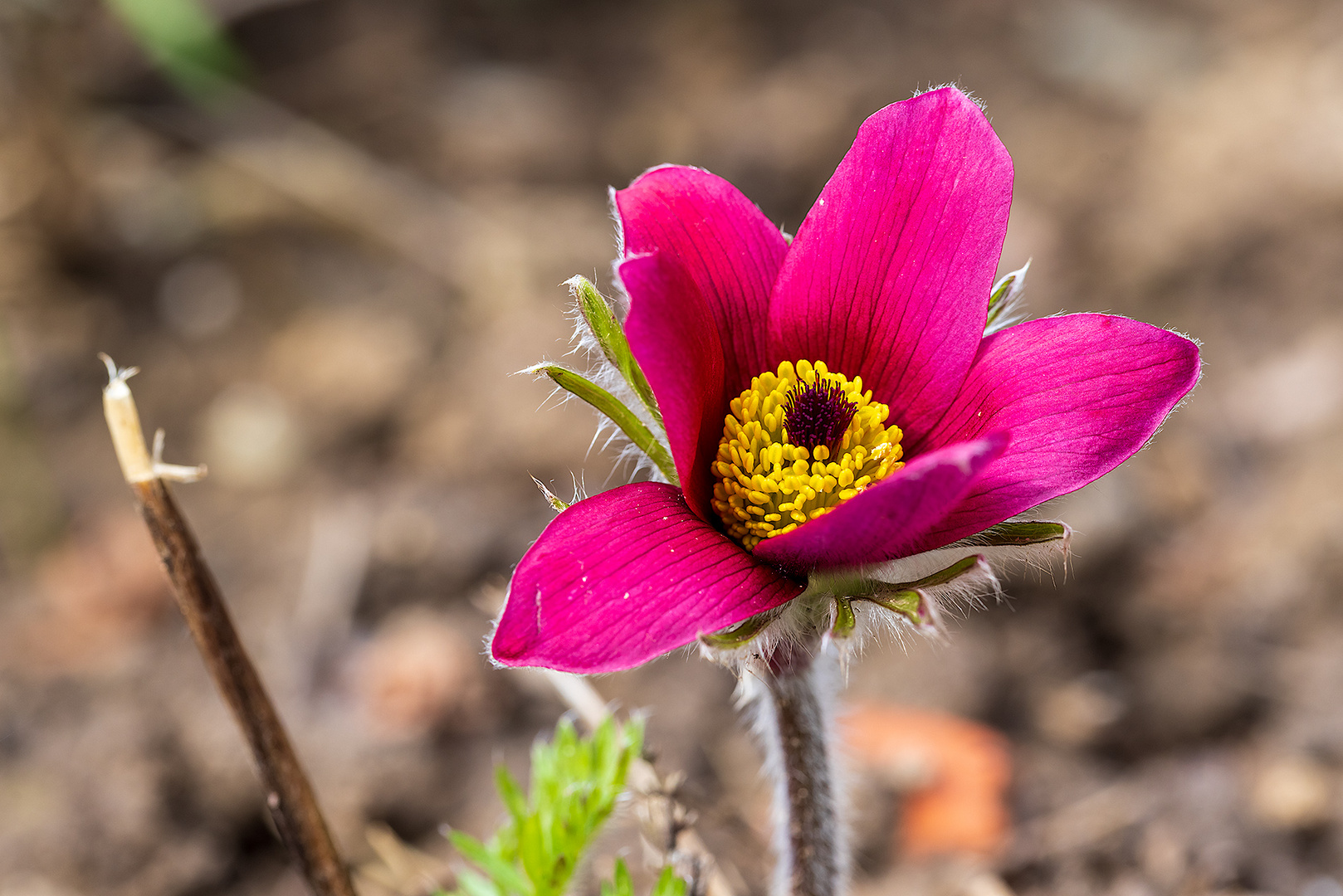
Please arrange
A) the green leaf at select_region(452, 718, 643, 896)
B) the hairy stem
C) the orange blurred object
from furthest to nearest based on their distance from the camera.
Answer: the orange blurred object, the green leaf at select_region(452, 718, 643, 896), the hairy stem

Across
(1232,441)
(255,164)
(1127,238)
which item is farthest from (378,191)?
(1232,441)

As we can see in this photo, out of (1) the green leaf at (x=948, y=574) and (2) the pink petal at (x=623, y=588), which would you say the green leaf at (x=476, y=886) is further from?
(1) the green leaf at (x=948, y=574)

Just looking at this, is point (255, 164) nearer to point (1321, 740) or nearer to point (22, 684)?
point (22, 684)

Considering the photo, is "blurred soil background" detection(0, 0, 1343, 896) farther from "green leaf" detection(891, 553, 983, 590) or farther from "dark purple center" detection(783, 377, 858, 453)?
"green leaf" detection(891, 553, 983, 590)

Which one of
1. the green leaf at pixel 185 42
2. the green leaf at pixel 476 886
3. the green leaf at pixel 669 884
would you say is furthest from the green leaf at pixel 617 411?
the green leaf at pixel 185 42

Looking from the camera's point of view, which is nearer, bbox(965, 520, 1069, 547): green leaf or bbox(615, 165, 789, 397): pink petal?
bbox(965, 520, 1069, 547): green leaf

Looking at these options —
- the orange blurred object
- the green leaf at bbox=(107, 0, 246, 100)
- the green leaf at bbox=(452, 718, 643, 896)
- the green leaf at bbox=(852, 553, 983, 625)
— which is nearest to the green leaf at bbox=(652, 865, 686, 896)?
the green leaf at bbox=(452, 718, 643, 896)

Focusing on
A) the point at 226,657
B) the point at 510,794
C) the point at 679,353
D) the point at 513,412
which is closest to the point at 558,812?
the point at 510,794
